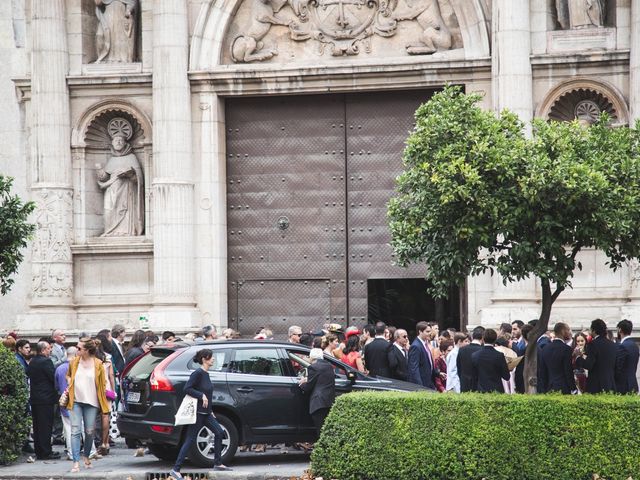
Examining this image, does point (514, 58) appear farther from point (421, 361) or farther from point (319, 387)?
point (319, 387)

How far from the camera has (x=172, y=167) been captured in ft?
92.2

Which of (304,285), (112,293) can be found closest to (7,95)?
(112,293)

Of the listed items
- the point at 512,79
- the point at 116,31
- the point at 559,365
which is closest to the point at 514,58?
the point at 512,79

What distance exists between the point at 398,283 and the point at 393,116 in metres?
3.34

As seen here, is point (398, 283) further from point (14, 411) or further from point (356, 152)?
point (14, 411)

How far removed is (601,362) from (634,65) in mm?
8574

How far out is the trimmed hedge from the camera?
17312 mm

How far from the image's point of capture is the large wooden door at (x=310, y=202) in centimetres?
2891

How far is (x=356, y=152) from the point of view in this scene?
29.1m

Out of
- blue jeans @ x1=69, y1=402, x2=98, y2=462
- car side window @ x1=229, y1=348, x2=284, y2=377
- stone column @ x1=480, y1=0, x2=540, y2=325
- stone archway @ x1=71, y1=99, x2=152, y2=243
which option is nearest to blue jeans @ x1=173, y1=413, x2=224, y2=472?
car side window @ x1=229, y1=348, x2=284, y2=377

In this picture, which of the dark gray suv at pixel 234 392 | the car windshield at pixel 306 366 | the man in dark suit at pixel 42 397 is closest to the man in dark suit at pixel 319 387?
the dark gray suv at pixel 234 392

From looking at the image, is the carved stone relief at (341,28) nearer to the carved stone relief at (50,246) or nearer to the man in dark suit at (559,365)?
the carved stone relief at (50,246)

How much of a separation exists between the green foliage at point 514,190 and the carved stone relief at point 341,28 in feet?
29.7

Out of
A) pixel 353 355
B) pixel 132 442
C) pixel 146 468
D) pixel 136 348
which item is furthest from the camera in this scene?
pixel 136 348
